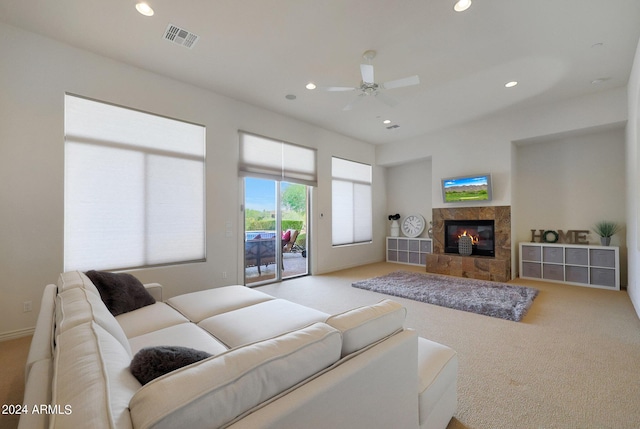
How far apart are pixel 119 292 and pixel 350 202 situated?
532cm

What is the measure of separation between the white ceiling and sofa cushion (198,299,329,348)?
2.88 meters

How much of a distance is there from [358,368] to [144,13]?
3650 millimetres

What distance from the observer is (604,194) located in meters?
4.97

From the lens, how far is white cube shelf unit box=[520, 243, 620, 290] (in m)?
4.59

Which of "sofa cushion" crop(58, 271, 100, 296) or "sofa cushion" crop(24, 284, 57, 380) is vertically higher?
"sofa cushion" crop(58, 271, 100, 296)

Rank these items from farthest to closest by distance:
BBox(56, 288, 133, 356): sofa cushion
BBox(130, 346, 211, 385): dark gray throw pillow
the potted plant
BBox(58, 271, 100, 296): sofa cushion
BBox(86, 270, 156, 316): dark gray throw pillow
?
the potted plant → BBox(86, 270, 156, 316): dark gray throw pillow → BBox(58, 271, 100, 296): sofa cushion → BBox(56, 288, 133, 356): sofa cushion → BBox(130, 346, 211, 385): dark gray throw pillow

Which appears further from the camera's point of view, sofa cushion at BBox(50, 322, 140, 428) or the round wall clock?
the round wall clock

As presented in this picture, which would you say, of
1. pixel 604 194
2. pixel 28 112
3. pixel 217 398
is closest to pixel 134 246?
pixel 28 112

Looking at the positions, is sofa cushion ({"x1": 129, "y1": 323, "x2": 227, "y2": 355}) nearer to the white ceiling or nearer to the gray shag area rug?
the white ceiling

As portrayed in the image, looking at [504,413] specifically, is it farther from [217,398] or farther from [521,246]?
[521,246]

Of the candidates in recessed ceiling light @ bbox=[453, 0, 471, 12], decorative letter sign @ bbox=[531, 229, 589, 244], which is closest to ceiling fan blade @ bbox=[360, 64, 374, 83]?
recessed ceiling light @ bbox=[453, 0, 471, 12]

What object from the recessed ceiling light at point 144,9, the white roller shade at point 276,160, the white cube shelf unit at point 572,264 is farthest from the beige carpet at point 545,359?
the recessed ceiling light at point 144,9

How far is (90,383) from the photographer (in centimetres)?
71

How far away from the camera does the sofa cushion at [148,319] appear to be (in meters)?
2.00
